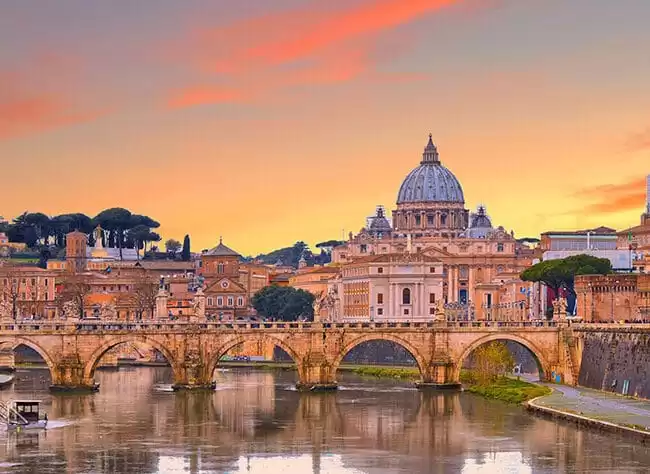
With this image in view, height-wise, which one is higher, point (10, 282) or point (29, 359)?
point (10, 282)

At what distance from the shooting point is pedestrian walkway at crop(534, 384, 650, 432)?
69125 millimetres

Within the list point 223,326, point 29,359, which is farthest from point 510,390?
point 29,359

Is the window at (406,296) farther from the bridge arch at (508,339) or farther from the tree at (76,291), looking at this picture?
the bridge arch at (508,339)

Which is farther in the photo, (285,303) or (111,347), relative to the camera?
(285,303)

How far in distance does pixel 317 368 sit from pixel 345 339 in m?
2.17

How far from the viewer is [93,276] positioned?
625 feet

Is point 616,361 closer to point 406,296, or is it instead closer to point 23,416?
point 23,416

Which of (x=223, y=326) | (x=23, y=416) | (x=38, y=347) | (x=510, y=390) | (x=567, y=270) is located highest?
(x=567, y=270)

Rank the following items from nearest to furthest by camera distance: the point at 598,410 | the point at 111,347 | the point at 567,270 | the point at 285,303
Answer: the point at 598,410
the point at 111,347
the point at 567,270
the point at 285,303

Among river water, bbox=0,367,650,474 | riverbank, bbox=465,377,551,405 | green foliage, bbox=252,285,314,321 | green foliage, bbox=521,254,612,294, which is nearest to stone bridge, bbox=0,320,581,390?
river water, bbox=0,367,650,474

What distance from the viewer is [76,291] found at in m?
175

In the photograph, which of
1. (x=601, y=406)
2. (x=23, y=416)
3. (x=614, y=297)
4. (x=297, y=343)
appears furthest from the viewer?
(x=614, y=297)

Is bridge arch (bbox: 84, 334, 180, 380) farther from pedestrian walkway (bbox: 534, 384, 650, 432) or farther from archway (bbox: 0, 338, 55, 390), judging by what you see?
pedestrian walkway (bbox: 534, 384, 650, 432)

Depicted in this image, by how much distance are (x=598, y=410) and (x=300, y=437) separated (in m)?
13.0
